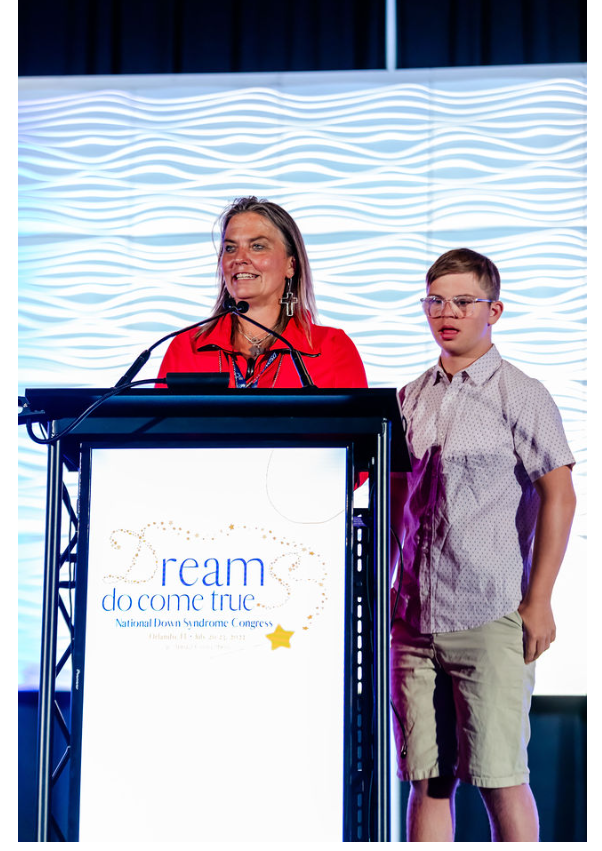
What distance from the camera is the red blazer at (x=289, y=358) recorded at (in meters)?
2.17

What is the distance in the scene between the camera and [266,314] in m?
2.32

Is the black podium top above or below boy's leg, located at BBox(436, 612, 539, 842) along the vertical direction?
above

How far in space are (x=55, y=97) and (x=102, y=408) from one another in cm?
286

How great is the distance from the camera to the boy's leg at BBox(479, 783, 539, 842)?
1886mm

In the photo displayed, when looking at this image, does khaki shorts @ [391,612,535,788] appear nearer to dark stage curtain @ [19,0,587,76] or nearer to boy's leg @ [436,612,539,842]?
boy's leg @ [436,612,539,842]

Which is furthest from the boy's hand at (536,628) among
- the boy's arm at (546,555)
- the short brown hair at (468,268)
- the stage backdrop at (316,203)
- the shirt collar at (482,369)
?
the stage backdrop at (316,203)

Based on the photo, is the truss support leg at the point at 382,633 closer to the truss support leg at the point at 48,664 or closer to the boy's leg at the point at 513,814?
the truss support leg at the point at 48,664

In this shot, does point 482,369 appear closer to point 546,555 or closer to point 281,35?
point 546,555

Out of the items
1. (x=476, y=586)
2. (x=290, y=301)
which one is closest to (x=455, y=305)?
(x=290, y=301)

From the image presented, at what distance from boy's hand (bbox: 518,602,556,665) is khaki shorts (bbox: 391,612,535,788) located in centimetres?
2

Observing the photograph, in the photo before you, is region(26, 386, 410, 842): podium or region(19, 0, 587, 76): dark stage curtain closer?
region(26, 386, 410, 842): podium

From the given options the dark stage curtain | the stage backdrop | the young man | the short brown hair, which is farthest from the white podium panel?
the dark stage curtain

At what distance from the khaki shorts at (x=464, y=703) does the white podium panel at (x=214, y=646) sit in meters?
0.85

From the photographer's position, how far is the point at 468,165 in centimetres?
341
